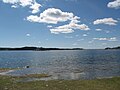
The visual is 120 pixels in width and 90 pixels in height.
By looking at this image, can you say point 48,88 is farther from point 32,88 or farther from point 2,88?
point 2,88

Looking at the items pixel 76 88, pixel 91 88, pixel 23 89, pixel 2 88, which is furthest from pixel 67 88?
pixel 2 88

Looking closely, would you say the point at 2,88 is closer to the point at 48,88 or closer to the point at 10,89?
the point at 10,89

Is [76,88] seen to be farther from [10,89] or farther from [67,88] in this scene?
[10,89]

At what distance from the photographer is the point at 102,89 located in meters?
33.9

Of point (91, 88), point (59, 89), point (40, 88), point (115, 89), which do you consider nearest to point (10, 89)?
point (40, 88)

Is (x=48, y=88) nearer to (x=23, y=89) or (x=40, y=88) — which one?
(x=40, y=88)

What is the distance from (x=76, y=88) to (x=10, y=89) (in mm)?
9060

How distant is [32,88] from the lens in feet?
114

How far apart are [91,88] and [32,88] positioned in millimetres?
8261

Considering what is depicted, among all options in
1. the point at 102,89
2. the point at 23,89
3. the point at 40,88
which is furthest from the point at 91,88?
the point at 23,89

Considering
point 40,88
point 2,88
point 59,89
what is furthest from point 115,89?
point 2,88

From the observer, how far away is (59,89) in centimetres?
3350

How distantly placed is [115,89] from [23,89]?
1258 cm

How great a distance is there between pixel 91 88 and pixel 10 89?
11153 mm
